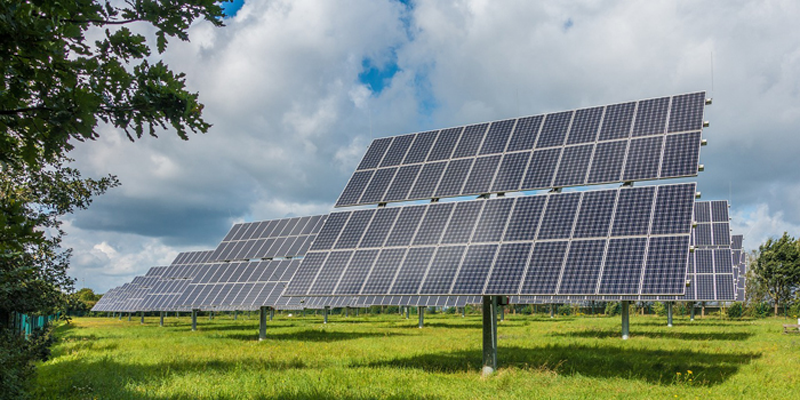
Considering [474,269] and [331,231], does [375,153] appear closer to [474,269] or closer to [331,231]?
[331,231]

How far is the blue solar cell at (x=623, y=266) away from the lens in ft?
43.9

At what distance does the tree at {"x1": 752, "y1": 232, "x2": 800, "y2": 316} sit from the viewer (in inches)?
2328

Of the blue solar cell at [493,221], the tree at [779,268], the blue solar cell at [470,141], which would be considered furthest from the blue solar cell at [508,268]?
the tree at [779,268]

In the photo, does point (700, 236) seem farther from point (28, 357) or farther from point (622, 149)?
point (28, 357)

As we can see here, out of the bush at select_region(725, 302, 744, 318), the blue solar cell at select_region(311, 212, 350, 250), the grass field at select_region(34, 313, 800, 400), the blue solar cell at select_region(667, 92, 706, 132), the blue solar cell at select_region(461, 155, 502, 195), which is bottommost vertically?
the bush at select_region(725, 302, 744, 318)

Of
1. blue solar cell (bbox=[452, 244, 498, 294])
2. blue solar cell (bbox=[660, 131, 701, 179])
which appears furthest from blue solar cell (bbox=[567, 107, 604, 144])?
blue solar cell (bbox=[452, 244, 498, 294])

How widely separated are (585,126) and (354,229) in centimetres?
864

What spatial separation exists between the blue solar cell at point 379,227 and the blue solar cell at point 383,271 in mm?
691

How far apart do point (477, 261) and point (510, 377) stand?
3.23m

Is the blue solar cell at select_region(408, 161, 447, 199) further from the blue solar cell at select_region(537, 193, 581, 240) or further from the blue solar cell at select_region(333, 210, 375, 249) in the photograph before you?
the blue solar cell at select_region(537, 193, 581, 240)

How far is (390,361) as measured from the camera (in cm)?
1870

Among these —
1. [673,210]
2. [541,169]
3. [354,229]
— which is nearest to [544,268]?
[673,210]

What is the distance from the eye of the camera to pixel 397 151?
23000mm

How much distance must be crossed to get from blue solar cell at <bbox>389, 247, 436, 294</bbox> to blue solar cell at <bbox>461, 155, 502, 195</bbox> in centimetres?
264
